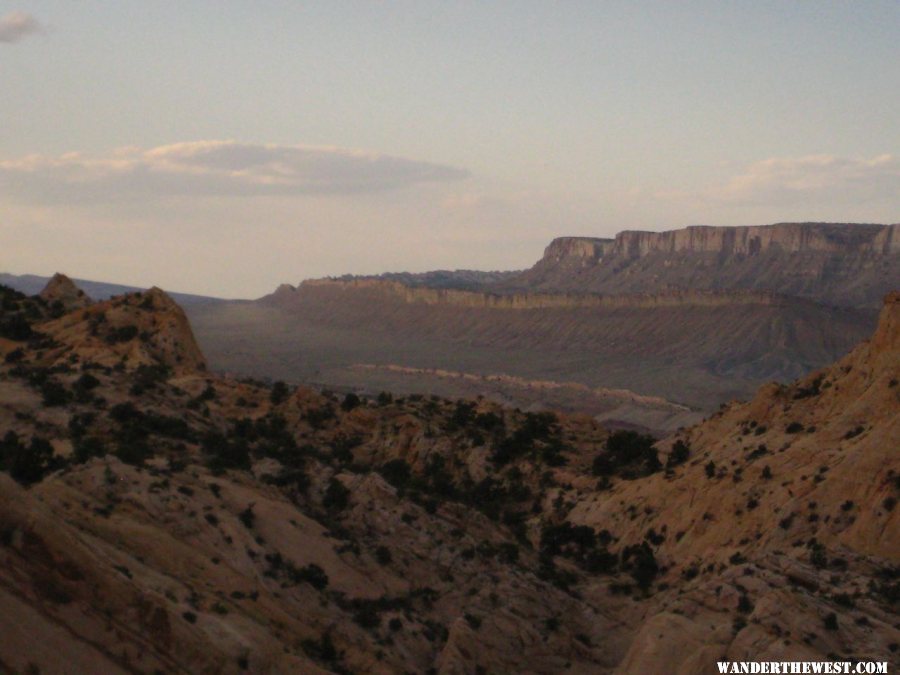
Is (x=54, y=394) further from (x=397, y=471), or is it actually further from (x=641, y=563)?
(x=641, y=563)

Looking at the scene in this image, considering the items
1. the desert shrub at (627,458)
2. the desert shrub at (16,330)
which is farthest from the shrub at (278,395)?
the desert shrub at (627,458)

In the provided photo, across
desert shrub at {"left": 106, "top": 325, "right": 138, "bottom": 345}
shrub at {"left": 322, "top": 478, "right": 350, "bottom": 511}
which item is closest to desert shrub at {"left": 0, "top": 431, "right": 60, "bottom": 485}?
shrub at {"left": 322, "top": 478, "right": 350, "bottom": 511}

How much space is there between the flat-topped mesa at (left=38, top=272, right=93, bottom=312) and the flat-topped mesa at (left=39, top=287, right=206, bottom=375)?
4.18m

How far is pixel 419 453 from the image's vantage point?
42.2m

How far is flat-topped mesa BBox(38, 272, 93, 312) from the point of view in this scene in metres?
54.6

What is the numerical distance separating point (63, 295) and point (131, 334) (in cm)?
994

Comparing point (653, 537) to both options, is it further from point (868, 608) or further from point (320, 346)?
point (320, 346)

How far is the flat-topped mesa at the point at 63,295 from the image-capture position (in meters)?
54.6

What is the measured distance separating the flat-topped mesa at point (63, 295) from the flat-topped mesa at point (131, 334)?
13.7ft

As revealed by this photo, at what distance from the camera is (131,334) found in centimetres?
4769

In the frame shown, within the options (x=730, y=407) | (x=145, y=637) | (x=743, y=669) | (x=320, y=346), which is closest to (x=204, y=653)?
(x=145, y=637)

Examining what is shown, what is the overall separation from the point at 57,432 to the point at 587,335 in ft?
504

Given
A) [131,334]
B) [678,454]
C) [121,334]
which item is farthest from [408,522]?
[131,334]

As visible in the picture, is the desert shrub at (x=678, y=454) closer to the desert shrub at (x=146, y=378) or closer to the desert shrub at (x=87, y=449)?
the desert shrub at (x=146, y=378)
